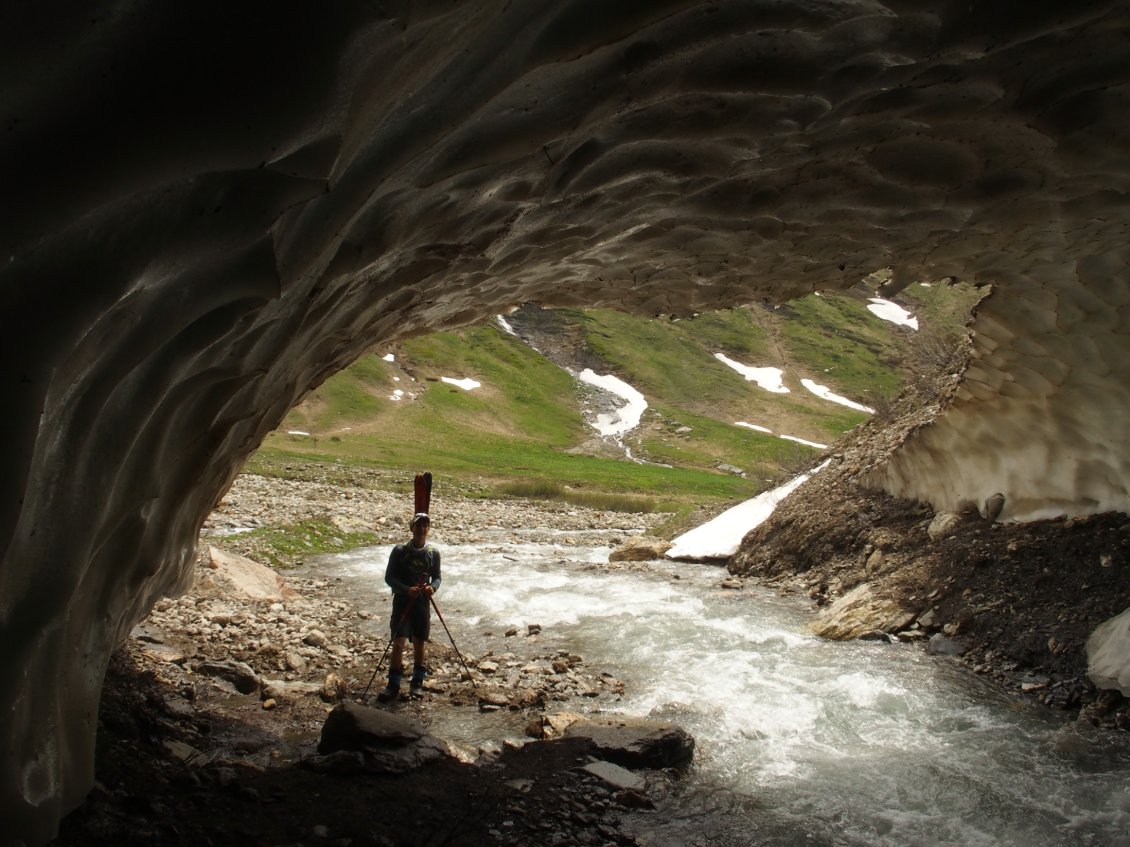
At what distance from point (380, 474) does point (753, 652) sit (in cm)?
3707

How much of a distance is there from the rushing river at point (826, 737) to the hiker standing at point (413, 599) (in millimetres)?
1125

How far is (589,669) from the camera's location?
10.4m

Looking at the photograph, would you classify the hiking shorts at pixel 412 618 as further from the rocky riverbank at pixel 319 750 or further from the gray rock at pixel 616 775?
the gray rock at pixel 616 775

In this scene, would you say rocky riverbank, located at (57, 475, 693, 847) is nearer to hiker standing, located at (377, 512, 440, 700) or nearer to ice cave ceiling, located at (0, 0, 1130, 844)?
hiker standing, located at (377, 512, 440, 700)

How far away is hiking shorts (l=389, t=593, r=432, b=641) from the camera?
923cm

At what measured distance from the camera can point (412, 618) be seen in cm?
946

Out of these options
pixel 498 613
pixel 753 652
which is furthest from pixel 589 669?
pixel 498 613

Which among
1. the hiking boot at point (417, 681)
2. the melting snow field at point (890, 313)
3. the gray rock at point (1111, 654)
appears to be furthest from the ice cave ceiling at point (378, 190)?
the melting snow field at point (890, 313)

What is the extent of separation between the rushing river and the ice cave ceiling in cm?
426

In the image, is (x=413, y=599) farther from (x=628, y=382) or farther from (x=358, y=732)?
(x=628, y=382)

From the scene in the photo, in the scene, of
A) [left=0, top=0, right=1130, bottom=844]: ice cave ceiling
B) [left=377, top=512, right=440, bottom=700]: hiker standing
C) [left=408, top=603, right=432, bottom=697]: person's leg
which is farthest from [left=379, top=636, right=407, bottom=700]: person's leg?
[left=0, top=0, right=1130, bottom=844]: ice cave ceiling

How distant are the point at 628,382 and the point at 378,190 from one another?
103 meters

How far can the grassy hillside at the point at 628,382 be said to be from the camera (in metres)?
56.2

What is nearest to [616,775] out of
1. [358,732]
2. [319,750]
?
[358,732]
